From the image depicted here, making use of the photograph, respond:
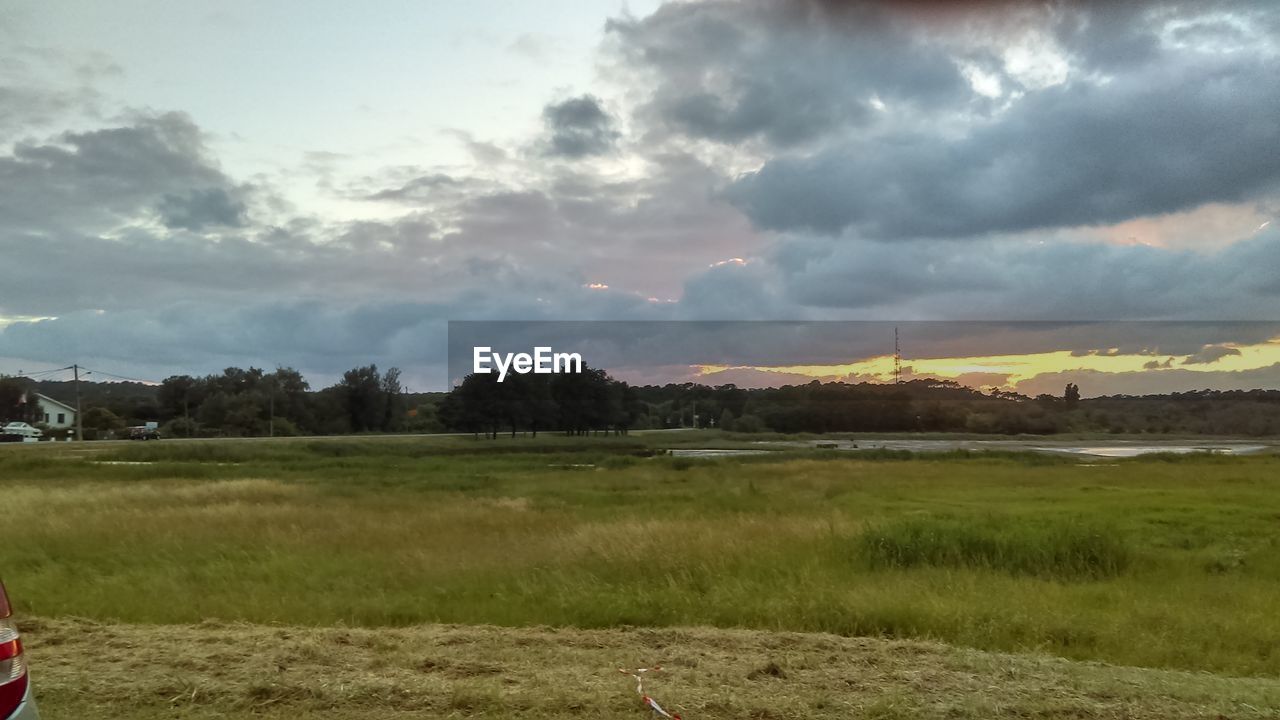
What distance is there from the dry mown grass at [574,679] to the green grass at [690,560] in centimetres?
190

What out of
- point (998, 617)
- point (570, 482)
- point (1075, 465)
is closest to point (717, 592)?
point (998, 617)

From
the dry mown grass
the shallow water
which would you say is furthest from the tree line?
the dry mown grass

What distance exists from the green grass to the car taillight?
732cm

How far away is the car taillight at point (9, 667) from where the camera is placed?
3734 millimetres

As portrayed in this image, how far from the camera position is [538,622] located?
35.6ft

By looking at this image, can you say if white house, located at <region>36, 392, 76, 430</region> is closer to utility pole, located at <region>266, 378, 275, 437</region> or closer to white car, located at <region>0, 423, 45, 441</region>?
white car, located at <region>0, 423, 45, 441</region>

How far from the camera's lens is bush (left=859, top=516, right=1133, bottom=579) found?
16297 millimetres

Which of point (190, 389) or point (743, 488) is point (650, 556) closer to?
point (743, 488)

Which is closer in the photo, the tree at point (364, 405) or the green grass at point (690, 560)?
the green grass at point (690, 560)

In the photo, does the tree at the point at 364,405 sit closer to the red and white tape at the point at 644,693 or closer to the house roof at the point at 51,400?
the house roof at the point at 51,400

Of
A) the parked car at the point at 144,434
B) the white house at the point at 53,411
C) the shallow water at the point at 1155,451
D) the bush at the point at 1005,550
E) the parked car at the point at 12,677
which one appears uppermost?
the white house at the point at 53,411

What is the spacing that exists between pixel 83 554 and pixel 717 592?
13176 millimetres

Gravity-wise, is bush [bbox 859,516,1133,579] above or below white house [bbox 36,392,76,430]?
below

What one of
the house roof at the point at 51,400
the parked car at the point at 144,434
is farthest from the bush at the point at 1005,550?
the house roof at the point at 51,400
